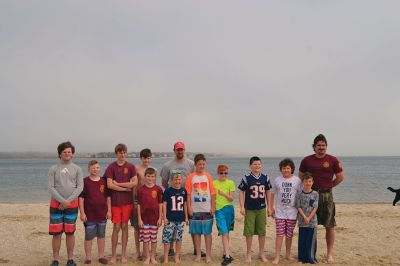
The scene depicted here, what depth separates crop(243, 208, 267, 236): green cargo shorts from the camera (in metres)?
5.87

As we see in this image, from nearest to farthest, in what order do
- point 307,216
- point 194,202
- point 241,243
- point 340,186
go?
1. point 307,216
2. point 194,202
3. point 241,243
4. point 340,186

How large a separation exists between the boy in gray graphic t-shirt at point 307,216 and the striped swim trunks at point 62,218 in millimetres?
3728

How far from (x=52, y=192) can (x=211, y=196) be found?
2.58 meters

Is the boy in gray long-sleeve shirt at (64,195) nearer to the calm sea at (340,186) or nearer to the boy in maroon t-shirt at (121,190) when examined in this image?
the boy in maroon t-shirt at (121,190)

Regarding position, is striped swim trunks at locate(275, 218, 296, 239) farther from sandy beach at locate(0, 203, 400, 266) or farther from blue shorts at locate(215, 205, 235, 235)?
blue shorts at locate(215, 205, 235, 235)

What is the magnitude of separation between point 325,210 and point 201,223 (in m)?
2.17

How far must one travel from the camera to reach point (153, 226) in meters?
5.71

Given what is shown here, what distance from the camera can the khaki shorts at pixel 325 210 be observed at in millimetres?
5859

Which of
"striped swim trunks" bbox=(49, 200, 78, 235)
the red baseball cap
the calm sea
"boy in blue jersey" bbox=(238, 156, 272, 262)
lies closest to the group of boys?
"boy in blue jersey" bbox=(238, 156, 272, 262)

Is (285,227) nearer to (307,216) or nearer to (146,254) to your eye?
(307,216)

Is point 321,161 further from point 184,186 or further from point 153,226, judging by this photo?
point 153,226

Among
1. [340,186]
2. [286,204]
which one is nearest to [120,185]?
[286,204]

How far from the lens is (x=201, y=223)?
228 inches

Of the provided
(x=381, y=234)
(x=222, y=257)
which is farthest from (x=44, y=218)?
(x=381, y=234)
